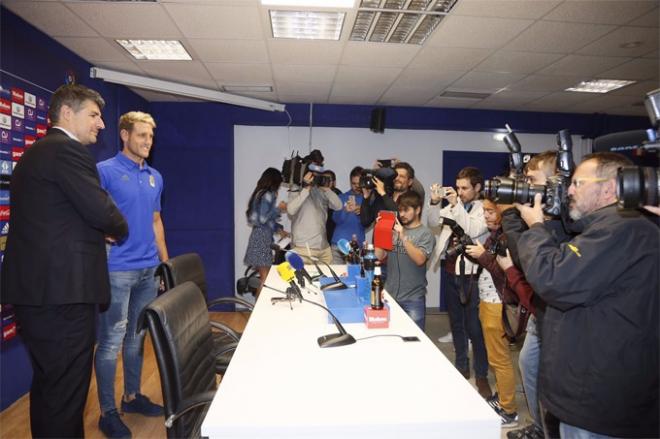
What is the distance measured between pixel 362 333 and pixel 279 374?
19.4 inches

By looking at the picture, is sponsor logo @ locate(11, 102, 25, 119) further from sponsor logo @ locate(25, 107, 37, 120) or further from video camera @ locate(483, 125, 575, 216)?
video camera @ locate(483, 125, 575, 216)

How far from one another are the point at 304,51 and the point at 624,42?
8.16 ft

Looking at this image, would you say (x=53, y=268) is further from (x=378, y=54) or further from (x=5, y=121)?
(x=378, y=54)

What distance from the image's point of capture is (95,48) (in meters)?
3.32

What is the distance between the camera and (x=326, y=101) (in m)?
5.08

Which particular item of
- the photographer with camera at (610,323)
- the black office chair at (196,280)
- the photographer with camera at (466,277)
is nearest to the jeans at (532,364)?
the photographer with camera at (466,277)

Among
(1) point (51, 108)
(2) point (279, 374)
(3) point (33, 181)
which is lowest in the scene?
(2) point (279, 374)

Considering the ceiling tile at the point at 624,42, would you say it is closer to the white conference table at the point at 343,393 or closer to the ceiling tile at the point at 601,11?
the ceiling tile at the point at 601,11

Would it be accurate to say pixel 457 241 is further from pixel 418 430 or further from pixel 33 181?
pixel 33 181

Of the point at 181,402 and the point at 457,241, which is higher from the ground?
the point at 457,241

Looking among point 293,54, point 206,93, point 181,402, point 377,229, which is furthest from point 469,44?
point 181,402

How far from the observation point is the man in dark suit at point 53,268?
1737 millimetres

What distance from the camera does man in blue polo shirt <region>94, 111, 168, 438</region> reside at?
2.27m

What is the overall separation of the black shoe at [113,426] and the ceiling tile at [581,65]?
13.8ft
